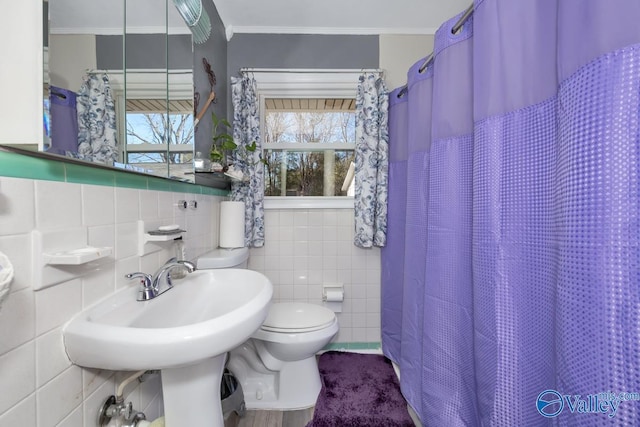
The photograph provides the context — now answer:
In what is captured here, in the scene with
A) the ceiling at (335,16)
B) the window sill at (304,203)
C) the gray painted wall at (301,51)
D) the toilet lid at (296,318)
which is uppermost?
the ceiling at (335,16)

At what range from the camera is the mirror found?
544 millimetres

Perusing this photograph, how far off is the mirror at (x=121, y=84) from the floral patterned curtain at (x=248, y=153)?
1.60 feet

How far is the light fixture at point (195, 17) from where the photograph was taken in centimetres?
113

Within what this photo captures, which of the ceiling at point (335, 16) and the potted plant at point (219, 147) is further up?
the ceiling at point (335, 16)

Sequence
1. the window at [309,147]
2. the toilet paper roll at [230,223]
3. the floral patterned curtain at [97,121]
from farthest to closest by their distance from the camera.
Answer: the window at [309,147] → the toilet paper roll at [230,223] → the floral patterned curtain at [97,121]

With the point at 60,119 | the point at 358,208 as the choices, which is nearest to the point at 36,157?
the point at 60,119

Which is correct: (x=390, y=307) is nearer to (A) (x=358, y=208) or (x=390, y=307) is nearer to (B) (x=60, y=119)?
(A) (x=358, y=208)

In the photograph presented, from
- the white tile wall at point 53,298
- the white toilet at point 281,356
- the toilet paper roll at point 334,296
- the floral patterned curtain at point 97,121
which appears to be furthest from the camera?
the toilet paper roll at point 334,296

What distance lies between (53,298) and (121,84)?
2.04ft

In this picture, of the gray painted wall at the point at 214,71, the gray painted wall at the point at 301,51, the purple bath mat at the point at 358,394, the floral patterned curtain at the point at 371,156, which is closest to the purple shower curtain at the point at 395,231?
the floral patterned curtain at the point at 371,156

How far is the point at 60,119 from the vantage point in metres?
0.54

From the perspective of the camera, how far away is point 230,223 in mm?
1474

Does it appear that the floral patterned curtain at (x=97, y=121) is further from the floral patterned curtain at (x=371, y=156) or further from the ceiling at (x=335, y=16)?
the floral patterned curtain at (x=371, y=156)

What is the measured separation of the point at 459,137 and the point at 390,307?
4.00 ft
